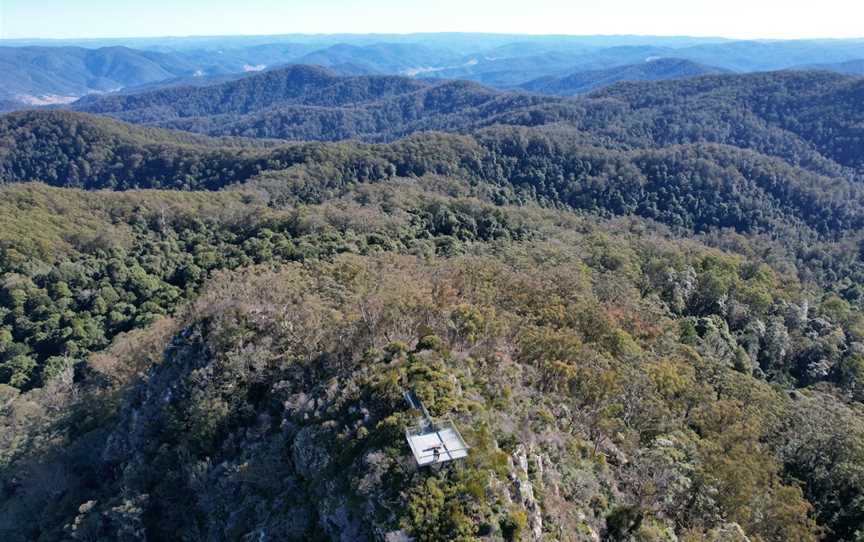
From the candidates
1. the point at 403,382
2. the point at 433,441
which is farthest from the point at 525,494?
the point at 403,382

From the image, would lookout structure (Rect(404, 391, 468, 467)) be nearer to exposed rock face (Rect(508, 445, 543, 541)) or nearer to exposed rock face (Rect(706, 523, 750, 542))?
exposed rock face (Rect(508, 445, 543, 541))

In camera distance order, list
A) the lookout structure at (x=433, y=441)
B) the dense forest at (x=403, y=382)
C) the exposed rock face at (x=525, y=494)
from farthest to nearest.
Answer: the dense forest at (x=403, y=382) → the lookout structure at (x=433, y=441) → the exposed rock face at (x=525, y=494)

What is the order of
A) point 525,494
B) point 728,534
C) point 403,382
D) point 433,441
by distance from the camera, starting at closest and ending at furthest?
point 525,494 → point 433,441 → point 728,534 → point 403,382

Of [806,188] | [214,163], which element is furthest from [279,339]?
[806,188]

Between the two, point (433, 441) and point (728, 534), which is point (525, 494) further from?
point (728, 534)

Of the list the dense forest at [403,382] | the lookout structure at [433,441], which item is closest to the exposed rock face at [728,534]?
the dense forest at [403,382]

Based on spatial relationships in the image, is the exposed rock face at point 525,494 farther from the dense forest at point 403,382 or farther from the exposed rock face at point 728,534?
the exposed rock face at point 728,534

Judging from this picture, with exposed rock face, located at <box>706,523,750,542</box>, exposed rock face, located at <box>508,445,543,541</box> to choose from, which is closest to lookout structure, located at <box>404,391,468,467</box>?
exposed rock face, located at <box>508,445,543,541</box>

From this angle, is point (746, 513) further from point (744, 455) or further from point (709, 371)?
point (709, 371)
